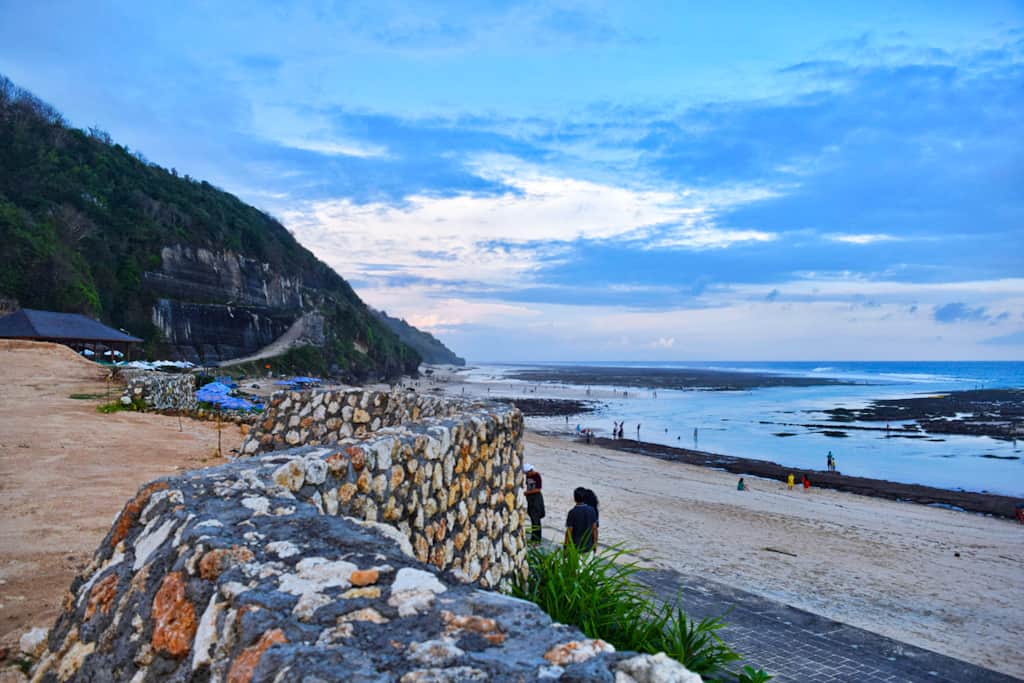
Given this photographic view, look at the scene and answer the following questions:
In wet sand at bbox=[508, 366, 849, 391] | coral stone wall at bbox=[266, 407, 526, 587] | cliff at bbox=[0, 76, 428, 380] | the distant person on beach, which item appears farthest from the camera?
wet sand at bbox=[508, 366, 849, 391]

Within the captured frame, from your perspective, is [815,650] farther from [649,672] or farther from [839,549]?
[839,549]

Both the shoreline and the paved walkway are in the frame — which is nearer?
the paved walkway

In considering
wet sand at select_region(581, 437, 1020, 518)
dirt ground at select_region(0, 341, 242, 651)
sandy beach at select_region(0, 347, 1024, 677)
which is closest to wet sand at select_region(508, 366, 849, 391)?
wet sand at select_region(581, 437, 1020, 518)

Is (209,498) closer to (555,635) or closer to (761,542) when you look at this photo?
(555,635)

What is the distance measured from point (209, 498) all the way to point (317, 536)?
62cm

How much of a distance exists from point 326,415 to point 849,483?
25706mm

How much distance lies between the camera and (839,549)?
15.2 meters

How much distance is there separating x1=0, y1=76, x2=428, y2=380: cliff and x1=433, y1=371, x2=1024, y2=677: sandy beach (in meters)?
35.6

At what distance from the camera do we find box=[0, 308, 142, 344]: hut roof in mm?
30891

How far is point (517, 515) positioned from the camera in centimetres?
604

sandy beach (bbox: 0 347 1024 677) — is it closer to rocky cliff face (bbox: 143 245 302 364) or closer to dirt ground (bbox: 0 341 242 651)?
dirt ground (bbox: 0 341 242 651)

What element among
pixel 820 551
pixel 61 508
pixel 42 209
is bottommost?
pixel 820 551

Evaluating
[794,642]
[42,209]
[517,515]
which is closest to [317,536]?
[517,515]

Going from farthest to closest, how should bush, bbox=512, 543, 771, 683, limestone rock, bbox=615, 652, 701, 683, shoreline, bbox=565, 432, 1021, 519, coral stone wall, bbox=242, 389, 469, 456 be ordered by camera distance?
shoreline, bbox=565, 432, 1021, 519 < coral stone wall, bbox=242, 389, 469, 456 < bush, bbox=512, 543, 771, 683 < limestone rock, bbox=615, 652, 701, 683
